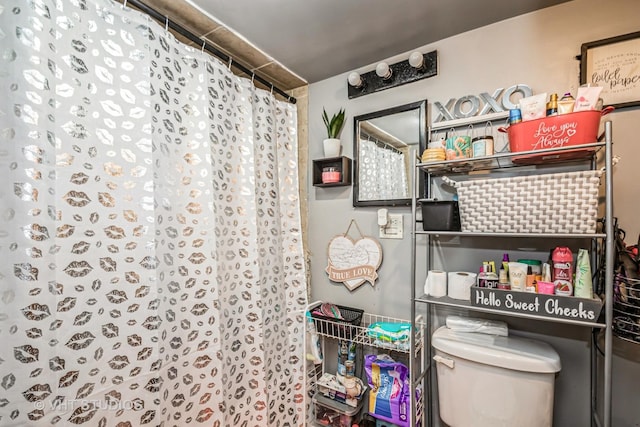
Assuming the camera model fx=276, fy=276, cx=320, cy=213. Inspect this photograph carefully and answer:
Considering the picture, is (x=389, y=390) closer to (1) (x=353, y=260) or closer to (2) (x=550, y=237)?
(1) (x=353, y=260)

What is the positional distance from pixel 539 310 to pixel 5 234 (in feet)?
5.30

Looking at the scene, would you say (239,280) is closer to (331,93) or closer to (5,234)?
(5,234)

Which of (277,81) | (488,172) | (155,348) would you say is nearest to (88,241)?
(155,348)

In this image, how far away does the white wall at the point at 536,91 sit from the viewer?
3.39 ft

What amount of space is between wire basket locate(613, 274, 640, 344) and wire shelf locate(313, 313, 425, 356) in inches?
27.4

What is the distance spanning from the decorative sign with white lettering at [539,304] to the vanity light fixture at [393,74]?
109cm

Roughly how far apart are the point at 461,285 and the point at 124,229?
4.38 feet

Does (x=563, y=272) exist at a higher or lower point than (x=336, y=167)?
lower

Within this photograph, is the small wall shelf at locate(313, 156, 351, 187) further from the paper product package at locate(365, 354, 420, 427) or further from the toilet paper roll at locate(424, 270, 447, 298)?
the paper product package at locate(365, 354, 420, 427)

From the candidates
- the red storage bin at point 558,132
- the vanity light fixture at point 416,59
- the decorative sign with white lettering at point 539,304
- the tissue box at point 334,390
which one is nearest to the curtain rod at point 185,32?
the vanity light fixture at point 416,59

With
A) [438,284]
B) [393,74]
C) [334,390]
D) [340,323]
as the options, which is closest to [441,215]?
[438,284]

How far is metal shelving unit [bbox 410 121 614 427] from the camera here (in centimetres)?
82

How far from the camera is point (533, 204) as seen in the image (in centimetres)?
95

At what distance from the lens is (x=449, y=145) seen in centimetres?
125
